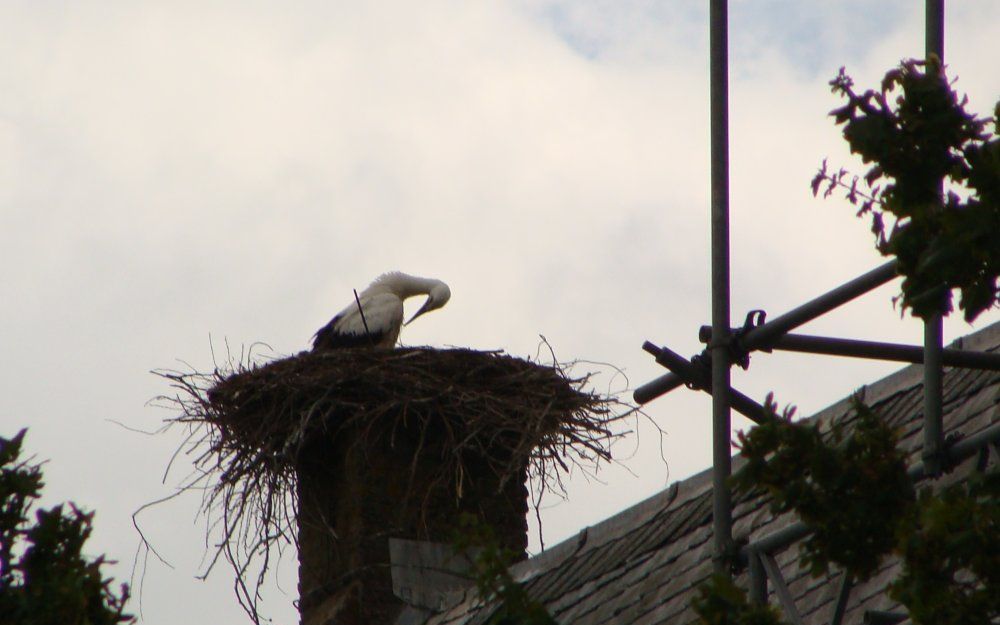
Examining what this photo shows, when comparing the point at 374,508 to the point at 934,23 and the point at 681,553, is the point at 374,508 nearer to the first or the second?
the point at 681,553

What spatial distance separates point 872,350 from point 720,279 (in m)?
0.46

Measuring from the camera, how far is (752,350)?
177 inches

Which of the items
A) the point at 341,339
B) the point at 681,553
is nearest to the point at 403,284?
the point at 341,339

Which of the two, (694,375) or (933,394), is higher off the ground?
(694,375)

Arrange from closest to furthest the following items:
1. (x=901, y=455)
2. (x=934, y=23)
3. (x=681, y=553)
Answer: (x=901, y=455) → (x=934, y=23) → (x=681, y=553)

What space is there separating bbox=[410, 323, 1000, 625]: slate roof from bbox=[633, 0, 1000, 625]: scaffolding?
1.24 ft

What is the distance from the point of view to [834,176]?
3.62 meters

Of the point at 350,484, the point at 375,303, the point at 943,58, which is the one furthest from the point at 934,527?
the point at 375,303

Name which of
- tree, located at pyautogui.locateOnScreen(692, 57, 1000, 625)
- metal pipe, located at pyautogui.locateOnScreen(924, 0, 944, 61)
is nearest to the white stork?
metal pipe, located at pyautogui.locateOnScreen(924, 0, 944, 61)

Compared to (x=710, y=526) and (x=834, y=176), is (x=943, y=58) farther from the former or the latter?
(x=710, y=526)

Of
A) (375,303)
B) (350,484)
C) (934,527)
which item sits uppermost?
(375,303)

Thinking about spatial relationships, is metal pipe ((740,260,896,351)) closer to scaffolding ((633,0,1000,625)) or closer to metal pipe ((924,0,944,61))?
scaffolding ((633,0,1000,625))

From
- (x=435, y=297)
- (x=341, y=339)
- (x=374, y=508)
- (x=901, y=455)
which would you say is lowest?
(x=901, y=455)

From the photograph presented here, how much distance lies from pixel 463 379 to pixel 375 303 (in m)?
2.63
